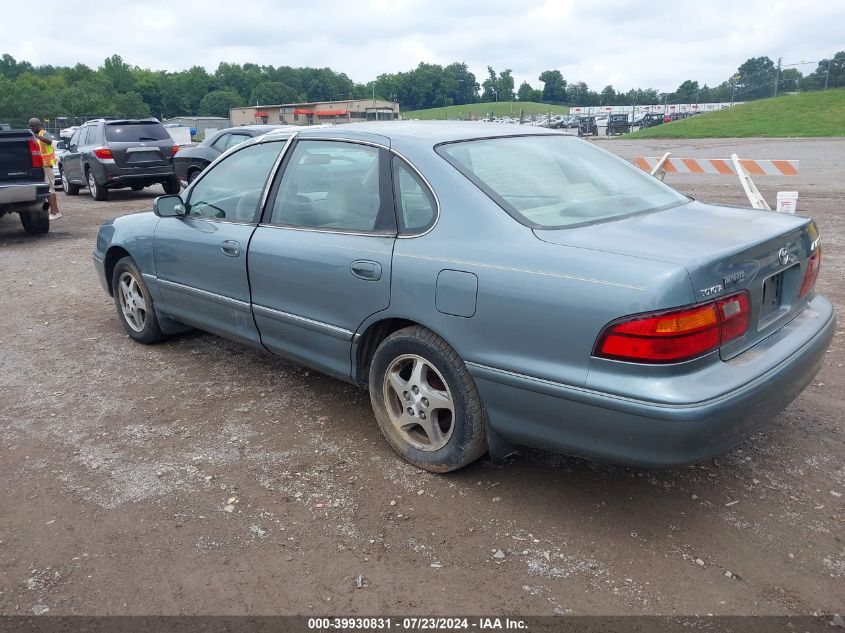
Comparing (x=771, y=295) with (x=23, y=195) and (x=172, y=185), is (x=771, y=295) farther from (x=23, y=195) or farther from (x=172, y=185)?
(x=172, y=185)

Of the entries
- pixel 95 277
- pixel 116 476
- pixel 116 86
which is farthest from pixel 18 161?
pixel 116 86

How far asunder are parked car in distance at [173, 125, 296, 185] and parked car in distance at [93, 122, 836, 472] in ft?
28.1

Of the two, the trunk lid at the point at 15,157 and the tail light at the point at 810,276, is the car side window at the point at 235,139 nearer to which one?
the trunk lid at the point at 15,157

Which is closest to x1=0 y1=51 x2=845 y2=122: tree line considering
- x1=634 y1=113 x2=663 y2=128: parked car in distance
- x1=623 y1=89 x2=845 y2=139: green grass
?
x1=634 y1=113 x2=663 y2=128: parked car in distance

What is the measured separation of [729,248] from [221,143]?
12.1 meters

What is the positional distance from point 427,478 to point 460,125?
1.94 meters

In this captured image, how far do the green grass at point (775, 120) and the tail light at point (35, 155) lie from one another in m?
34.8

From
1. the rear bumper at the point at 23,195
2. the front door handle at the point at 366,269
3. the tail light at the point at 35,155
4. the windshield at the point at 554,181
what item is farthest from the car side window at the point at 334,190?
the tail light at the point at 35,155

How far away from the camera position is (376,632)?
8.14ft

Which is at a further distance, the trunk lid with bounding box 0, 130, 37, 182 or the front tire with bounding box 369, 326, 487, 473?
the trunk lid with bounding box 0, 130, 37, 182

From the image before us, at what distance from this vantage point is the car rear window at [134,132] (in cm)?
1491

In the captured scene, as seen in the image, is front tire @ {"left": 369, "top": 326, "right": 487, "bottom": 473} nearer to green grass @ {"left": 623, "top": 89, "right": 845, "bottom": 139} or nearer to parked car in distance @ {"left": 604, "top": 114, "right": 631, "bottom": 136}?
green grass @ {"left": 623, "top": 89, "right": 845, "bottom": 139}

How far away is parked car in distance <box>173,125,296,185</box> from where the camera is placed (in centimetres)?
1266

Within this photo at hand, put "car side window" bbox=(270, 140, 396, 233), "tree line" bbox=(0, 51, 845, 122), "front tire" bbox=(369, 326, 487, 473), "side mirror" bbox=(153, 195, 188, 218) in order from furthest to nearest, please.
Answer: "tree line" bbox=(0, 51, 845, 122) → "side mirror" bbox=(153, 195, 188, 218) → "car side window" bbox=(270, 140, 396, 233) → "front tire" bbox=(369, 326, 487, 473)
